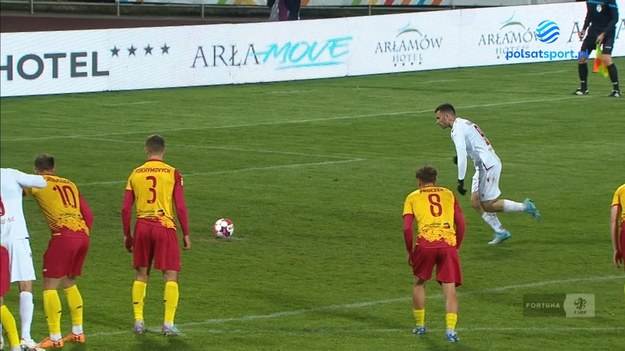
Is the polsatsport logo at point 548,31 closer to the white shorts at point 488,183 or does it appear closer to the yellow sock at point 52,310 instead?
the white shorts at point 488,183

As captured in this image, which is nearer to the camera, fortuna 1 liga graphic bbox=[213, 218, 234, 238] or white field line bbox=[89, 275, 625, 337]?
white field line bbox=[89, 275, 625, 337]

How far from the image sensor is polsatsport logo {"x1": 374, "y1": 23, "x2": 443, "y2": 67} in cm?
3834

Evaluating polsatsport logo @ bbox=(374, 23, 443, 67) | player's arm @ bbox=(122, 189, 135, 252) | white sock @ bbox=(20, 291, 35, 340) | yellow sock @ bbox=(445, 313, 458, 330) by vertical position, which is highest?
polsatsport logo @ bbox=(374, 23, 443, 67)

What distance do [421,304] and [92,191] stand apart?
9929 mm

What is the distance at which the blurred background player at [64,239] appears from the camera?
13.4 meters

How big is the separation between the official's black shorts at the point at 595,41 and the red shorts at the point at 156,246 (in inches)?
827

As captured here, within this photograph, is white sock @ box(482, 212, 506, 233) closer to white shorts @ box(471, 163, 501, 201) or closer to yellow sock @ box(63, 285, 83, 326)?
white shorts @ box(471, 163, 501, 201)

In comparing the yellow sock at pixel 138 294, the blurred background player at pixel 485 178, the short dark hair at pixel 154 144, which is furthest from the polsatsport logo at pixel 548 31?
the yellow sock at pixel 138 294

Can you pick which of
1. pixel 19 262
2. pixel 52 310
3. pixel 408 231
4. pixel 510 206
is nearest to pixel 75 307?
pixel 52 310

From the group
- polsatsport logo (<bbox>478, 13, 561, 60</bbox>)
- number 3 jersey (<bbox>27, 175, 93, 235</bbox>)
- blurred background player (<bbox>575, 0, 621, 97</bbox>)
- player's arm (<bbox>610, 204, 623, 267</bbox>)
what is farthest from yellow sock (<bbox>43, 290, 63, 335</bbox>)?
polsatsport logo (<bbox>478, 13, 561, 60</bbox>)

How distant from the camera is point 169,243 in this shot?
13859mm

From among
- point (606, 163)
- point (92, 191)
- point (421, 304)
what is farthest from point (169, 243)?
point (606, 163)

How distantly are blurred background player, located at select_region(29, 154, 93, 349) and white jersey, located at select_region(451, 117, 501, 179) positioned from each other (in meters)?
6.02

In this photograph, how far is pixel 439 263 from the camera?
13.7 metres
